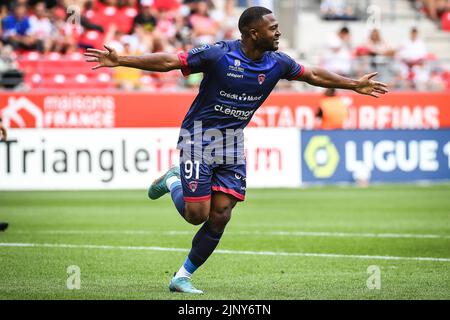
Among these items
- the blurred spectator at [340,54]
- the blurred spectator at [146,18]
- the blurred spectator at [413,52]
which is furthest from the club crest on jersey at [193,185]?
the blurred spectator at [413,52]

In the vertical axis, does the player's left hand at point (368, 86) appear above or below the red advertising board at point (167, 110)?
below

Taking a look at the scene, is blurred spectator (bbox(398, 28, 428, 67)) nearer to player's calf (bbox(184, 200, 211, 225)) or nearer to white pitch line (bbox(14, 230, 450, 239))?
white pitch line (bbox(14, 230, 450, 239))

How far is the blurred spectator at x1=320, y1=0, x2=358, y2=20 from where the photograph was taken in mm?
32562

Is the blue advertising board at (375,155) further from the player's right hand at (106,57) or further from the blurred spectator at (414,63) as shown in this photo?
the player's right hand at (106,57)

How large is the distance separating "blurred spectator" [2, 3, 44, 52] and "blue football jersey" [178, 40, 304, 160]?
698 inches

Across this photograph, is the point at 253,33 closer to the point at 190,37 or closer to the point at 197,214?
the point at 197,214

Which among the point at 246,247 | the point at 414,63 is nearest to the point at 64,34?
the point at 414,63

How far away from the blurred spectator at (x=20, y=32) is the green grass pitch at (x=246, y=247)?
20.0ft

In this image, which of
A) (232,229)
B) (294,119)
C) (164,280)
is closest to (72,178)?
(232,229)

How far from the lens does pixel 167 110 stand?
26094 millimetres

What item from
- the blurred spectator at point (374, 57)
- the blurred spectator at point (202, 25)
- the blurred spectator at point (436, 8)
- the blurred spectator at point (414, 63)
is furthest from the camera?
the blurred spectator at point (436, 8)

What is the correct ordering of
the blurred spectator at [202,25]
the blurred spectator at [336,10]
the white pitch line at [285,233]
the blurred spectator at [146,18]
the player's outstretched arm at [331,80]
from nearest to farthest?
the player's outstretched arm at [331,80]
the white pitch line at [285,233]
the blurred spectator at [146,18]
the blurred spectator at [202,25]
the blurred spectator at [336,10]

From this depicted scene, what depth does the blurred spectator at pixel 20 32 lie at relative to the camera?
26031 mm
